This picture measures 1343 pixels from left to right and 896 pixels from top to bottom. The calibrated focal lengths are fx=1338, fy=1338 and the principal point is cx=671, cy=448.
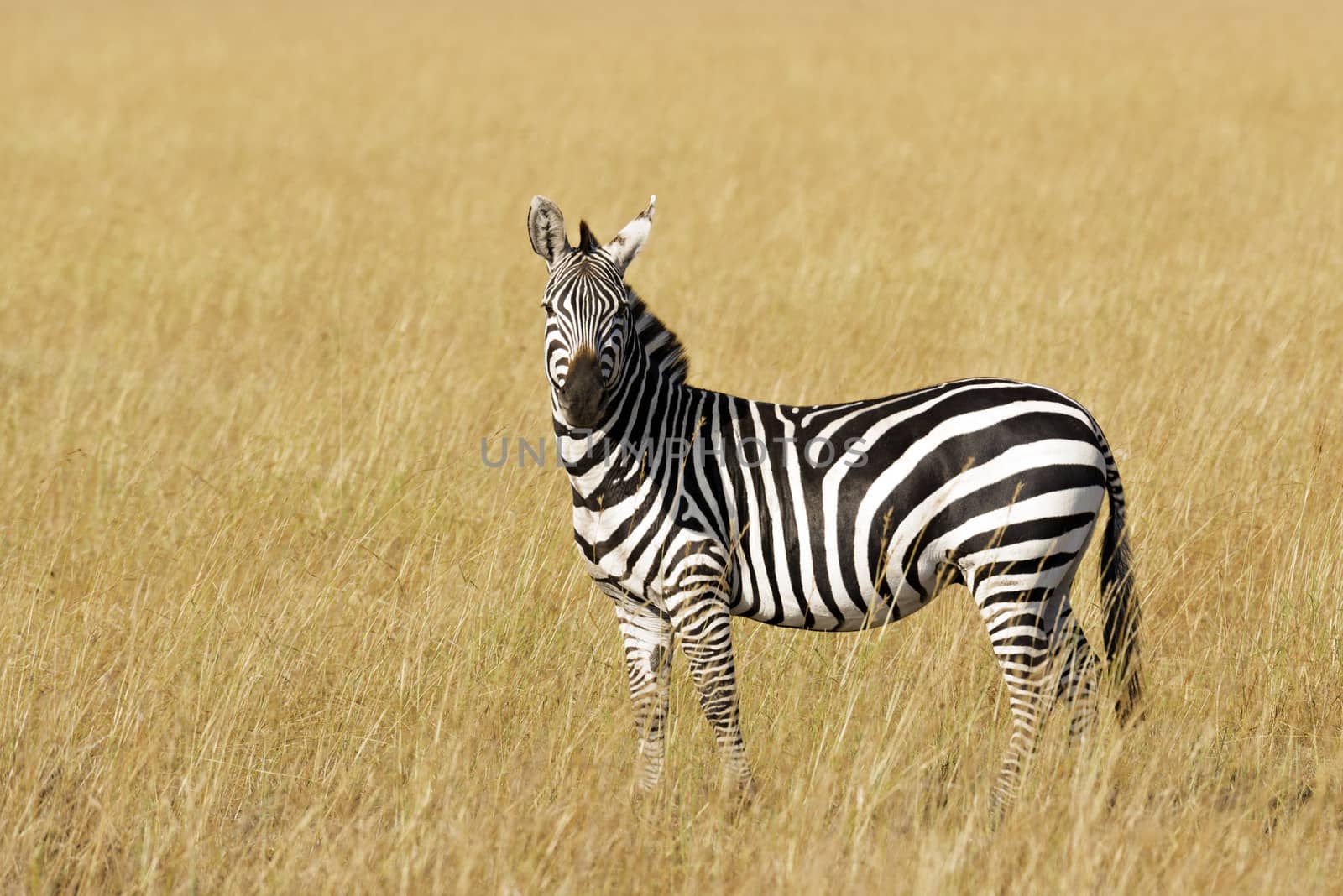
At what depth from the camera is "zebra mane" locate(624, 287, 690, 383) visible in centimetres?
431

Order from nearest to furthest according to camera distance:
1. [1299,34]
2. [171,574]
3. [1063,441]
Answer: [1063,441], [171,574], [1299,34]

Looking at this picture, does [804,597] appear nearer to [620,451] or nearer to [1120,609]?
[620,451]

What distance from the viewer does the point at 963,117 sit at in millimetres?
18547

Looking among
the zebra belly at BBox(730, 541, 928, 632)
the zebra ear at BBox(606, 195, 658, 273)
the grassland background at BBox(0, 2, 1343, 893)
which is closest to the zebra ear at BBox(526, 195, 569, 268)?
the zebra ear at BBox(606, 195, 658, 273)

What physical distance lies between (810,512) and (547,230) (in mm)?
1190

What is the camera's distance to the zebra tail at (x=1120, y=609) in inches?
165

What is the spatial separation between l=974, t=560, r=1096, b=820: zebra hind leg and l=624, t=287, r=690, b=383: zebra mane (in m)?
1.18

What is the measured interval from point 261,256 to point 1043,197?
7.61 meters

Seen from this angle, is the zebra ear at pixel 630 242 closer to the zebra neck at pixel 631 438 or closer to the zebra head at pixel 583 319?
the zebra head at pixel 583 319

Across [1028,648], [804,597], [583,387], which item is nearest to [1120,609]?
[1028,648]

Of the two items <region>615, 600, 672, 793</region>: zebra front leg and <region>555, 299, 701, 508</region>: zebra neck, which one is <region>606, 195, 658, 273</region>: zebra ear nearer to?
<region>555, 299, 701, 508</region>: zebra neck

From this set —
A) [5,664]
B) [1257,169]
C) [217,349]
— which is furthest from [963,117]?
[5,664]

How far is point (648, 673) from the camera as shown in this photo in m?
4.22

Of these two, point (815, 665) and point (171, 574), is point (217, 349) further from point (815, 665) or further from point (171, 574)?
point (815, 665)
